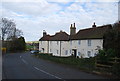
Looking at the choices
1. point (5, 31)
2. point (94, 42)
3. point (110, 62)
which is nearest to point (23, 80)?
point (110, 62)

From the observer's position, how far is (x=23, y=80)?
1255cm

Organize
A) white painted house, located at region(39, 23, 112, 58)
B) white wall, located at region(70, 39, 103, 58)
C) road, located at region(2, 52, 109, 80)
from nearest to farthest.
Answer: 1. road, located at region(2, 52, 109, 80)
2. white wall, located at region(70, 39, 103, 58)
3. white painted house, located at region(39, 23, 112, 58)

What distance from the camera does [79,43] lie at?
42.9m

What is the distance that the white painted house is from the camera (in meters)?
36.1

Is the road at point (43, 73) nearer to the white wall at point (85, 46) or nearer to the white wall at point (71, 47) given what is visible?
the white wall at point (85, 46)

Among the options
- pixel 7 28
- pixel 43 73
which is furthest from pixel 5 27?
pixel 43 73

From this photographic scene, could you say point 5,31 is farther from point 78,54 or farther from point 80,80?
point 80,80

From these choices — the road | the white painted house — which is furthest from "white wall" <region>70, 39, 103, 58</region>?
the road

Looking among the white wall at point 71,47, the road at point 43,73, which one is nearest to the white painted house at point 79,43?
the white wall at point 71,47

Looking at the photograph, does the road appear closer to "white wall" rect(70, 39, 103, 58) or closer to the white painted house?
the white painted house

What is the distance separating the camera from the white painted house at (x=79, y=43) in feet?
118

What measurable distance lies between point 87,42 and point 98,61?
67.5ft

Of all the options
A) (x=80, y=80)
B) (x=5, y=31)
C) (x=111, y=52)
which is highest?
(x=5, y=31)

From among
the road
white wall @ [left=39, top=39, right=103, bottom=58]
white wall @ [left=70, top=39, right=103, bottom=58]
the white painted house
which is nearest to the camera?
the road
